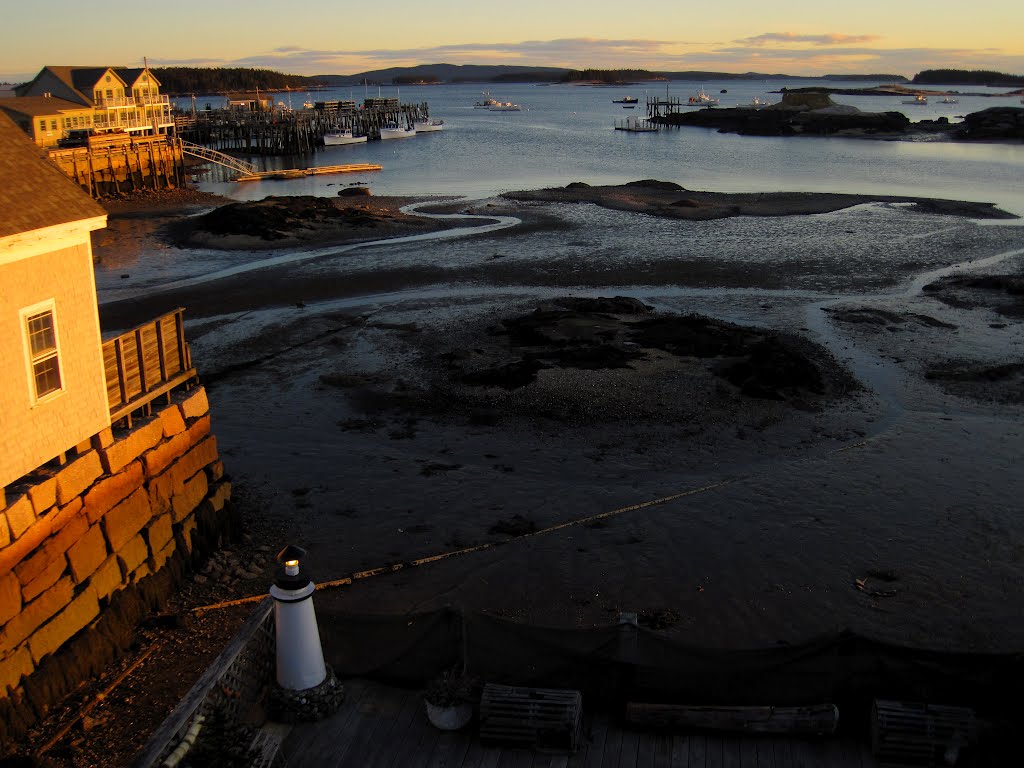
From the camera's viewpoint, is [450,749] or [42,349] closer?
[450,749]

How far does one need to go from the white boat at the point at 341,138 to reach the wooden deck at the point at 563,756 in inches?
4064

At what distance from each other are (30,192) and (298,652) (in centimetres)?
611

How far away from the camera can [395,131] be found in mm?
118312

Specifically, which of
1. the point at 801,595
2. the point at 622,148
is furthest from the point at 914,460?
the point at 622,148

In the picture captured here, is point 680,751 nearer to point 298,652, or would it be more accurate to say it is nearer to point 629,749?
point 629,749

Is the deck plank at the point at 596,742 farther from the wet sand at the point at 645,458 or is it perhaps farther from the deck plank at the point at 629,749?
the wet sand at the point at 645,458

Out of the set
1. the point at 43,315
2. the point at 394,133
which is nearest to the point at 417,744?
the point at 43,315

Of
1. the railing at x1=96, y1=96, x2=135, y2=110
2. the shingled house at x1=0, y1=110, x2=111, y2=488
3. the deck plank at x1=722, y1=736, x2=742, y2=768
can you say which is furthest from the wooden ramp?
the deck plank at x1=722, y1=736, x2=742, y2=768

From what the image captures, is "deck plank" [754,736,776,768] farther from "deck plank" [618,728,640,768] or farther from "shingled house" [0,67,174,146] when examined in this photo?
"shingled house" [0,67,174,146]

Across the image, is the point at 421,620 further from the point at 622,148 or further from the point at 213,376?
the point at 622,148

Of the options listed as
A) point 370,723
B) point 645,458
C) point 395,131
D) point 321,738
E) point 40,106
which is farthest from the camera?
point 395,131

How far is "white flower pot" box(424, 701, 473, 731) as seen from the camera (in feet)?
27.1

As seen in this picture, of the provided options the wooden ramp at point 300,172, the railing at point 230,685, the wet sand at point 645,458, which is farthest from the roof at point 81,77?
the railing at point 230,685

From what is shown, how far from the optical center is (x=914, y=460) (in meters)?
18.5
